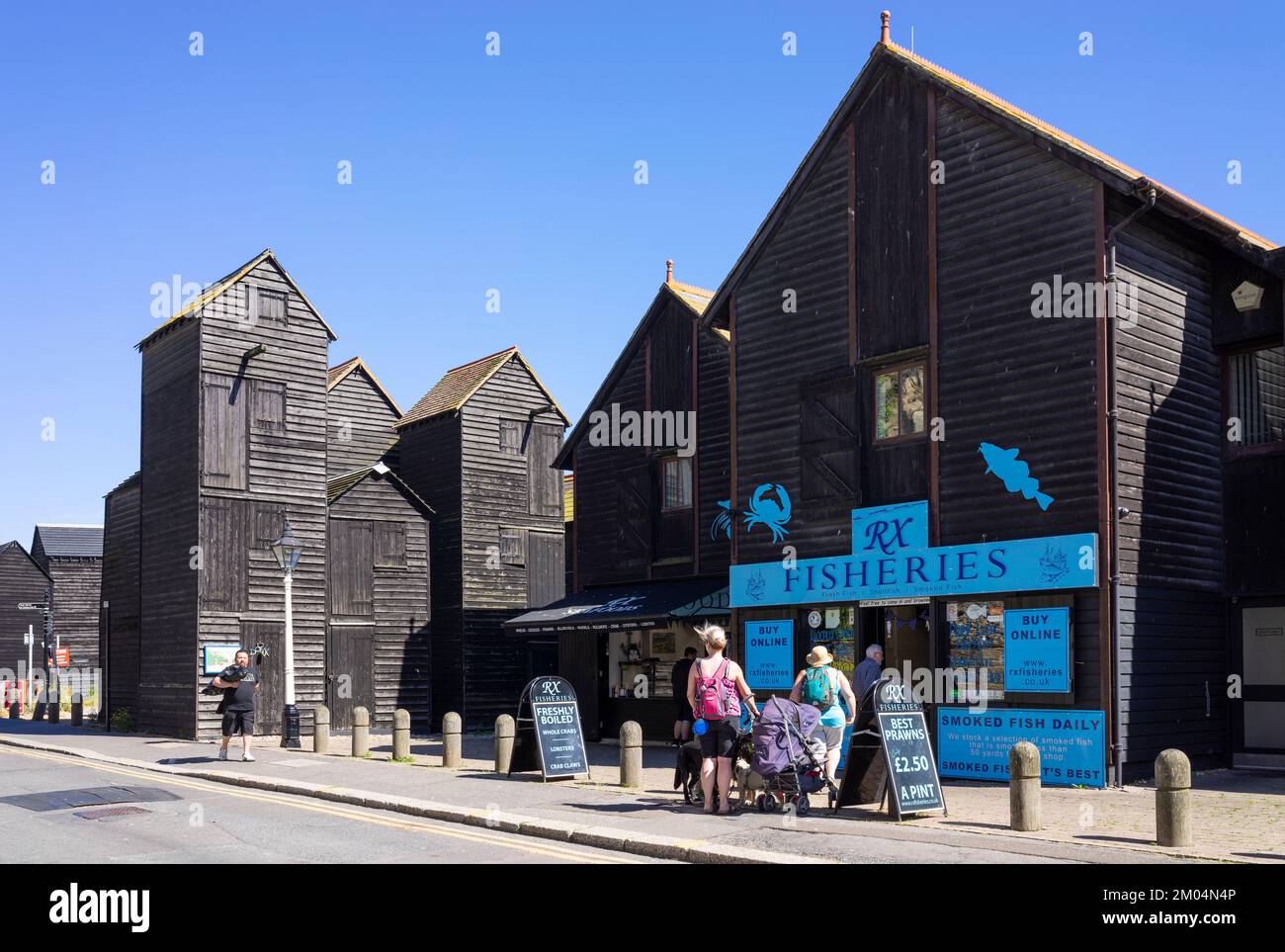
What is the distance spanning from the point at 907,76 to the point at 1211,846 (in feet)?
41.2

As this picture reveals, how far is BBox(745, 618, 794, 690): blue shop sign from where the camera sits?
67.8 feet

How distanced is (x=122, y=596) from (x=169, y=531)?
541 centimetres

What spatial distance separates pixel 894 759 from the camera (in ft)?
42.4

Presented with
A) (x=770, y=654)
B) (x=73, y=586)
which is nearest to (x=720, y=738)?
(x=770, y=654)

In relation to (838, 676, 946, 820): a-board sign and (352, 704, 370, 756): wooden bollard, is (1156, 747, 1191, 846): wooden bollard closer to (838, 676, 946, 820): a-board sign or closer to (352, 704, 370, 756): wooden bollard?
(838, 676, 946, 820): a-board sign

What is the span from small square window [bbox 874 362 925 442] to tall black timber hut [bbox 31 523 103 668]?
5014 cm

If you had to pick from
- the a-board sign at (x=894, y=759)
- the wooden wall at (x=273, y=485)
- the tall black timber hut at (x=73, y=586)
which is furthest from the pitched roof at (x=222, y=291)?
the tall black timber hut at (x=73, y=586)

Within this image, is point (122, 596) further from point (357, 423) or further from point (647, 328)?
point (647, 328)

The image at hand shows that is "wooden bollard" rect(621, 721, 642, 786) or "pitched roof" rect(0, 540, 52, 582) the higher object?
"pitched roof" rect(0, 540, 52, 582)

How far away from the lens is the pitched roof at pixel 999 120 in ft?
54.5

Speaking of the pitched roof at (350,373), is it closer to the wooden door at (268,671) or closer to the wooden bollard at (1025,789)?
the wooden door at (268,671)

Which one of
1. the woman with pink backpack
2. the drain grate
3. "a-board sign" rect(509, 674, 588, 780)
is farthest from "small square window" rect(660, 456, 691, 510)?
the drain grate

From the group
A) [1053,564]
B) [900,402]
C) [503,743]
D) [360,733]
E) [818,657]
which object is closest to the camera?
[818,657]
